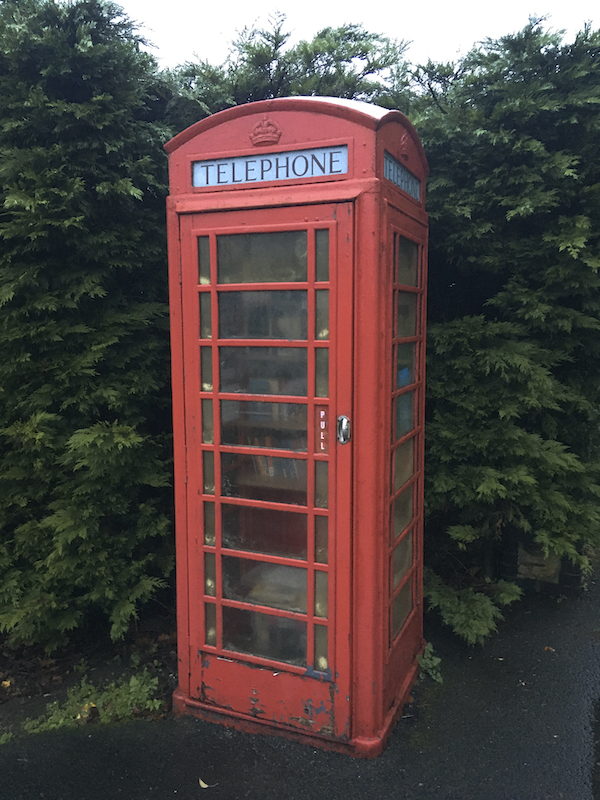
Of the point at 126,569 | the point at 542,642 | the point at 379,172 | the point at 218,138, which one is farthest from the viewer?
the point at 542,642

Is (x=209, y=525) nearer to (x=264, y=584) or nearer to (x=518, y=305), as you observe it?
(x=264, y=584)

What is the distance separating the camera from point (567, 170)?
344 centimetres

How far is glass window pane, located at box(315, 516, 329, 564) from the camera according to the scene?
9.02 ft

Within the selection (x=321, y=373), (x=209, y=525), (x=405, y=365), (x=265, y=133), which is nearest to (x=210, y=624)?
(x=209, y=525)

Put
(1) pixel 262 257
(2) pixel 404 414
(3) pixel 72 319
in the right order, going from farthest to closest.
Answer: (3) pixel 72 319 < (2) pixel 404 414 < (1) pixel 262 257

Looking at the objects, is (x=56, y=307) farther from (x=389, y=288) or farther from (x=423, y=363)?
(x=423, y=363)

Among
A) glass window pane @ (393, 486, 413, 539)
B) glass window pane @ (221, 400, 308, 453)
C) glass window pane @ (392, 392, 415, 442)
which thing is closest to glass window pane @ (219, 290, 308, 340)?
glass window pane @ (221, 400, 308, 453)

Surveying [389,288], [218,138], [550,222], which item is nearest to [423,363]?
[389,288]

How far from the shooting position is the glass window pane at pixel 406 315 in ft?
9.66

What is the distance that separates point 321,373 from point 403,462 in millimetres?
814

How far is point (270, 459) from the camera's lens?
110 inches

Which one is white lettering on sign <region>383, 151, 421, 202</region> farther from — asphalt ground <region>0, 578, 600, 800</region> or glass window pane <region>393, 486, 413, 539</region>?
asphalt ground <region>0, 578, 600, 800</region>

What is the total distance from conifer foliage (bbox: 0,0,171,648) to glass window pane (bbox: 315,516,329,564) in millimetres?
1199

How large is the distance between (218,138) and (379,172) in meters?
0.80
